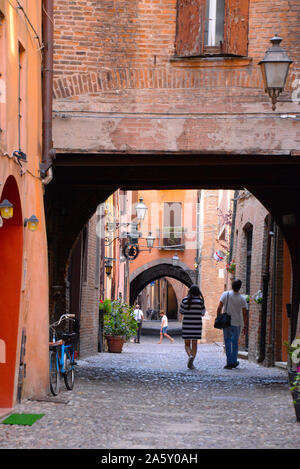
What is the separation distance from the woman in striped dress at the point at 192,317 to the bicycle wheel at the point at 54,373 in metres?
5.06

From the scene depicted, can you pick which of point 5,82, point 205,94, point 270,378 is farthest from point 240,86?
point 270,378

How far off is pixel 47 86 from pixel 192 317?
20.3 feet

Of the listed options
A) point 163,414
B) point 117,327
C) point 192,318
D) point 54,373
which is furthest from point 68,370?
point 117,327

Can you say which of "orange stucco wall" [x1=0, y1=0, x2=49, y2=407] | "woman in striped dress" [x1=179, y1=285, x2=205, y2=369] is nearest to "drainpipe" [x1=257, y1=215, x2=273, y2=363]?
"woman in striped dress" [x1=179, y1=285, x2=205, y2=369]

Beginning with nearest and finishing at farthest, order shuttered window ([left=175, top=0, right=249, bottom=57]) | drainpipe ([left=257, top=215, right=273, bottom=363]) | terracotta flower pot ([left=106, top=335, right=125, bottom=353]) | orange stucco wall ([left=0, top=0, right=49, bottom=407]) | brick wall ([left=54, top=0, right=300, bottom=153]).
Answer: orange stucco wall ([left=0, top=0, right=49, bottom=407]) < brick wall ([left=54, top=0, right=300, bottom=153]) < shuttered window ([left=175, top=0, right=249, bottom=57]) < drainpipe ([left=257, top=215, right=273, bottom=363]) < terracotta flower pot ([left=106, top=335, right=125, bottom=353])

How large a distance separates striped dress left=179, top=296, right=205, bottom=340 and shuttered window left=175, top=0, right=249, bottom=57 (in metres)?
5.54

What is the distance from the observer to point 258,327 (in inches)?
746

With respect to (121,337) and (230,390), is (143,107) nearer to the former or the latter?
(230,390)

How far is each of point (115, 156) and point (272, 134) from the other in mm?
2256

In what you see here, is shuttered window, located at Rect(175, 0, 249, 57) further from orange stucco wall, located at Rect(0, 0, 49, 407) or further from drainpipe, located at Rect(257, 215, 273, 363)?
drainpipe, located at Rect(257, 215, 273, 363)

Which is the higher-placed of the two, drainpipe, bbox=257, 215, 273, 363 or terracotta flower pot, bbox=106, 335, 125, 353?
drainpipe, bbox=257, 215, 273, 363

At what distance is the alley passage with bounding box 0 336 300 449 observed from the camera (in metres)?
7.17

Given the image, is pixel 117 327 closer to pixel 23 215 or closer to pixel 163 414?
pixel 23 215

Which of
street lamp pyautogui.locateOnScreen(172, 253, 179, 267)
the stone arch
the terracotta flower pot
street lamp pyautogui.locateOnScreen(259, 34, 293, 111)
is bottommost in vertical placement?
the terracotta flower pot
